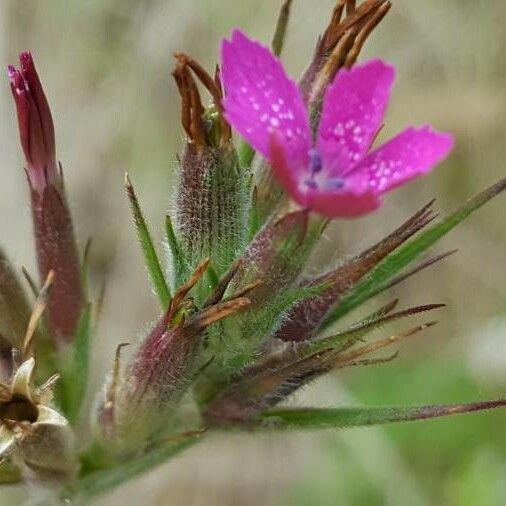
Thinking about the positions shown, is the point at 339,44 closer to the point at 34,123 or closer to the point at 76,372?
the point at 34,123

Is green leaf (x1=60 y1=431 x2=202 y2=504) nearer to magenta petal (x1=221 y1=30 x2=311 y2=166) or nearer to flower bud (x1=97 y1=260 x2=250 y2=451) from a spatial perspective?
flower bud (x1=97 y1=260 x2=250 y2=451)

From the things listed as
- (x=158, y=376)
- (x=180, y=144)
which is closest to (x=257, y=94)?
(x=158, y=376)

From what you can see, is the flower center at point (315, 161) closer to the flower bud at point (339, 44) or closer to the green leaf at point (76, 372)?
the flower bud at point (339, 44)

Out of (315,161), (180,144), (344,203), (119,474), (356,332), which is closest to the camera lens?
(344,203)

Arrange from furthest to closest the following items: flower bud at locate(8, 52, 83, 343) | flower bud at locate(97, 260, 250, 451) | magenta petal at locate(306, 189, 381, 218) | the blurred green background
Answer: the blurred green background → flower bud at locate(8, 52, 83, 343) → flower bud at locate(97, 260, 250, 451) → magenta petal at locate(306, 189, 381, 218)

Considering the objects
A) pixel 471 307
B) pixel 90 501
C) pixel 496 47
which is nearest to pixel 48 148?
pixel 90 501

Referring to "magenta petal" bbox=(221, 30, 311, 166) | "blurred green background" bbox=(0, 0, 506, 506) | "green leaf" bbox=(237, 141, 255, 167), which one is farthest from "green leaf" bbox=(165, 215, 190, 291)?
"blurred green background" bbox=(0, 0, 506, 506)
